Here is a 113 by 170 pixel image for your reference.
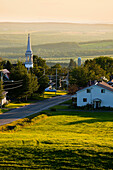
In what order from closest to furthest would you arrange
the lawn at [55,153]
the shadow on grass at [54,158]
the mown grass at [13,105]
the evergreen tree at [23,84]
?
the shadow on grass at [54,158] < the lawn at [55,153] < the mown grass at [13,105] < the evergreen tree at [23,84]

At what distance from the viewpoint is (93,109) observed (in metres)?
73.6

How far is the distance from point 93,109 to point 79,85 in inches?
1032

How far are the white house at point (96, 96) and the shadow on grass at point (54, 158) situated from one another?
145 ft

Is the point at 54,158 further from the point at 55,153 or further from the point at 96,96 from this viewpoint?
the point at 96,96

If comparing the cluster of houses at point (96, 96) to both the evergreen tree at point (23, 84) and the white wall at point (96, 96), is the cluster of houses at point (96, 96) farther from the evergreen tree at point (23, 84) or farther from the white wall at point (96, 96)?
the evergreen tree at point (23, 84)

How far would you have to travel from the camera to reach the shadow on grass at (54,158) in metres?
29.1

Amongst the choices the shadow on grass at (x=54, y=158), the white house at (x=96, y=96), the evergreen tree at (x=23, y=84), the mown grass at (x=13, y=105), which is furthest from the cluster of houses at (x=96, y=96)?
the shadow on grass at (x=54, y=158)

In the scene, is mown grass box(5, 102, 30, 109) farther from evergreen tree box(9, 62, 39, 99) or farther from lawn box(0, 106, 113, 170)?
lawn box(0, 106, 113, 170)

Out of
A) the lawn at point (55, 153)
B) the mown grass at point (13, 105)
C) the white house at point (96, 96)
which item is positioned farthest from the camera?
the white house at point (96, 96)

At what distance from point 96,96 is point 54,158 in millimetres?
46588

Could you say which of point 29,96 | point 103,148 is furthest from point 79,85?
point 103,148

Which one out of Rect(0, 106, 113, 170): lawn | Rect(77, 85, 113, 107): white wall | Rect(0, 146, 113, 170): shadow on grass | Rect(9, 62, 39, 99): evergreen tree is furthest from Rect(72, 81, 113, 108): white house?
Rect(0, 146, 113, 170): shadow on grass

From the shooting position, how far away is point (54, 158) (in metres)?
30.4

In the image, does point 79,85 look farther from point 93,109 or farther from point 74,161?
point 74,161
